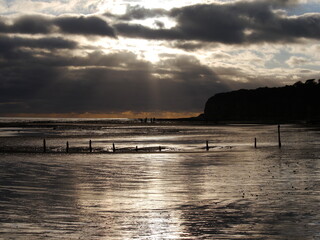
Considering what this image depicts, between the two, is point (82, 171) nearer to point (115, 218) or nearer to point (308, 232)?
point (115, 218)

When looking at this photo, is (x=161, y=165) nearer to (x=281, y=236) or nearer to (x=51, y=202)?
(x=51, y=202)

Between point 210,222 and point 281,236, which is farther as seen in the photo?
point 210,222

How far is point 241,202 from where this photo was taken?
15.2 m

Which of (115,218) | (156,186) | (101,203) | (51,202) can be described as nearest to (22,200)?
(51,202)

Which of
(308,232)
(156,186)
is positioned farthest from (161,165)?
(308,232)

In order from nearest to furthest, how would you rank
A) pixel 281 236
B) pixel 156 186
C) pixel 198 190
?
pixel 281 236
pixel 198 190
pixel 156 186

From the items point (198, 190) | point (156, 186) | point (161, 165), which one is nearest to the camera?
point (198, 190)

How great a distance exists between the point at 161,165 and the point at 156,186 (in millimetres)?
10161

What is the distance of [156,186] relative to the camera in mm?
19531

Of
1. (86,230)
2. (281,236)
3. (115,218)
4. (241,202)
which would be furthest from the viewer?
(241,202)

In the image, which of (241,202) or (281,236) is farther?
(241,202)

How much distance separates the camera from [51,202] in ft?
51.8

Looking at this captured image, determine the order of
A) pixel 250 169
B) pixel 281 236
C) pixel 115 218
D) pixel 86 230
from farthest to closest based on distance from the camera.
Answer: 1. pixel 250 169
2. pixel 115 218
3. pixel 86 230
4. pixel 281 236

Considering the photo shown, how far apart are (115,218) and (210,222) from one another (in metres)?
3.20
